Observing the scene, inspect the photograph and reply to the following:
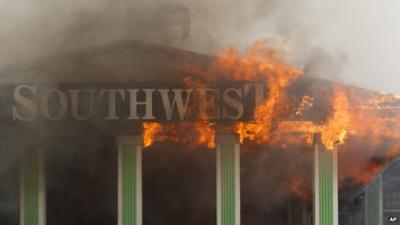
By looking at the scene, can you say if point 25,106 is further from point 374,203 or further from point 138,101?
point 374,203

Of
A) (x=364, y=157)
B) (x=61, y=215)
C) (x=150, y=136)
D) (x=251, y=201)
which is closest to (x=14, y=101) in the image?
(x=150, y=136)

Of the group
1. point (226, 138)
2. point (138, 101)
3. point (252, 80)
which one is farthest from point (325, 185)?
point (138, 101)

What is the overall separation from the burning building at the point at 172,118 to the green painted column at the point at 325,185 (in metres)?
0.01

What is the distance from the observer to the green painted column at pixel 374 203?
35.9 ft

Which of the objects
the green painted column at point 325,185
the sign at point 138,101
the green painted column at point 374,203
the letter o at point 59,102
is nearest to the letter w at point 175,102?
the sign at point 138,101

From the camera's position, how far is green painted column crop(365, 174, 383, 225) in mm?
10938

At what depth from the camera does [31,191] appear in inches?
370

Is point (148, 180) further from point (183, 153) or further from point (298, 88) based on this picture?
point (298, 88)

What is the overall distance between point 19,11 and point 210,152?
3672 millimetres

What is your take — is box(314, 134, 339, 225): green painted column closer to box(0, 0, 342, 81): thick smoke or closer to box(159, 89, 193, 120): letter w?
box(0, 0, 342, 81): thick smoke

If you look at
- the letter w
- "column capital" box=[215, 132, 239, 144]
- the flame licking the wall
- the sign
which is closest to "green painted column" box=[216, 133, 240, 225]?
"column capital" box=[215, 132, 239, 144]

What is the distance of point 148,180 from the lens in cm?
1136

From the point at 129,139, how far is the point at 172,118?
2.40ft

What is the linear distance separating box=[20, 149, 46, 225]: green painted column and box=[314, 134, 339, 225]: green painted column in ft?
13.0
